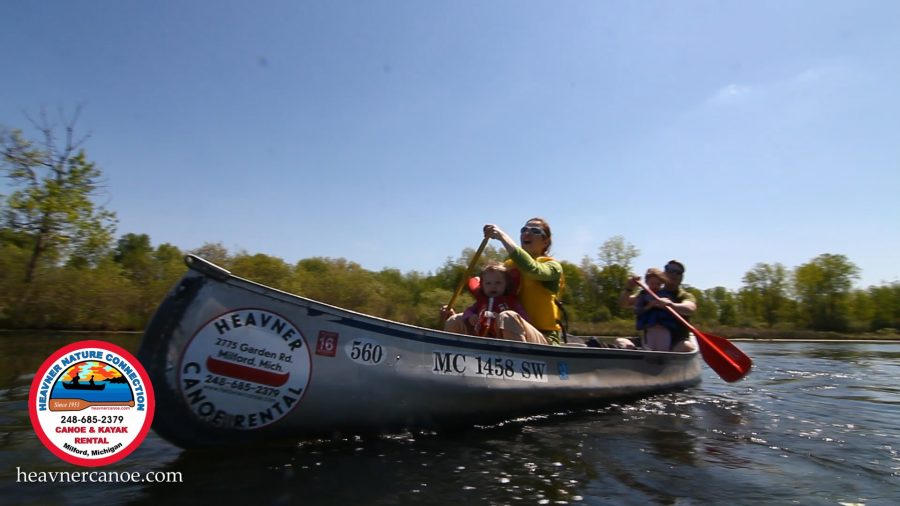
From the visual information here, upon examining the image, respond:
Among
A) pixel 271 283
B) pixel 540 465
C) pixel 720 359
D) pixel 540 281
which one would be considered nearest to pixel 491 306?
pixel 540 281

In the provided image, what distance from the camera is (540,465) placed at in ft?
11.1

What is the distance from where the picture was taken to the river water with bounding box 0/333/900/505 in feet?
8.96

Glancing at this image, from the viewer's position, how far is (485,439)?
3.99 m

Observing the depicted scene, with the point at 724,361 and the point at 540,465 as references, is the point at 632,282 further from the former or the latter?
the point at 540,465

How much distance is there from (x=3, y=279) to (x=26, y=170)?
386 cm

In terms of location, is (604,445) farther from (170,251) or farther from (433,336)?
(170,251)

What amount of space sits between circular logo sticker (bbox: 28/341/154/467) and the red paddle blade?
6.59 metres

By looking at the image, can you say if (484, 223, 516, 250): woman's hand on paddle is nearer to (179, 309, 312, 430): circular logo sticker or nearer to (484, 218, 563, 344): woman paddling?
(484, 218, 563, 344): woman paddling

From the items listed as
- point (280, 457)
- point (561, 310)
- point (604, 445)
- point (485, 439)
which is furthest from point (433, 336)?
point (561, 310)

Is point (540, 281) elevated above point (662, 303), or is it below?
above

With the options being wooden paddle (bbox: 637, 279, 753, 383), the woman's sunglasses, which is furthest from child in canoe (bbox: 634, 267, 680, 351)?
the woman's sunglasses

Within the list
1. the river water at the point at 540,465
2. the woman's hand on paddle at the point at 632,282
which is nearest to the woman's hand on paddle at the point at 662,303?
the woman's hand on paddle at the point at 632,282

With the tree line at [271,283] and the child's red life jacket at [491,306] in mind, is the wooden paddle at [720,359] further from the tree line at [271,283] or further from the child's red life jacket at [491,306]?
the tree line at [271,283]

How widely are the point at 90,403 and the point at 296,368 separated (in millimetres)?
1082
